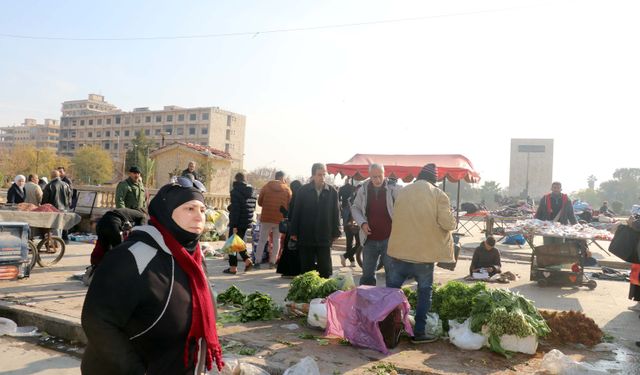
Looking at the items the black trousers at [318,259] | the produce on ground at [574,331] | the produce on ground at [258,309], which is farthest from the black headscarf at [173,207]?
the black trousers at [318,259]

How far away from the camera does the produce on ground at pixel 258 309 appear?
6328mm

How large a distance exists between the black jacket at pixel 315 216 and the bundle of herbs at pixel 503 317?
300 cm

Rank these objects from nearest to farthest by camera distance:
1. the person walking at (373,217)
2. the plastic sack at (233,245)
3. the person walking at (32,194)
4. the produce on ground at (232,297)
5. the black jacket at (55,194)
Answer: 1. the person walking at (373,217)
2. the produce on ground at (232,297)
3. the plastic sack at (233,245)
4. the black jacket at (55,194)
5. the person walking at (32,194)

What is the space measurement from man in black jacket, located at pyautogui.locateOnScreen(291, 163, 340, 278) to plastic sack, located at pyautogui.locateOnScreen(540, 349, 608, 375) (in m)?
3.97

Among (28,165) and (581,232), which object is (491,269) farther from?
(28,165)

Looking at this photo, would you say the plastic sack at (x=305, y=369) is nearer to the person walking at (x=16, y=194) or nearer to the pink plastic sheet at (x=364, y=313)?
the pink plastic sheet at (x=364, y=313)

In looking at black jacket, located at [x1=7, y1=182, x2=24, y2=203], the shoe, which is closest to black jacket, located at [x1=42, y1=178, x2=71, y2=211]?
black jacket, located at [x1=7, y1=182, x2=24, y2=203]

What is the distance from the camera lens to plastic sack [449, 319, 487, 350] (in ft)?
17.3

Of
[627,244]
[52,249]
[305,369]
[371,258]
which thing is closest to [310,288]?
[371,258]

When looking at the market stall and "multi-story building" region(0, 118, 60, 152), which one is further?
"multi-story building" region(0, 118, 60, 152)

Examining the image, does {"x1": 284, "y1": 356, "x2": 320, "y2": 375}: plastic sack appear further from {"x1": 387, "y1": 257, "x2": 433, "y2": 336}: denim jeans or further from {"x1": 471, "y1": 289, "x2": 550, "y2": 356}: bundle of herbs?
{"x1": 471, "y1": 289, "x2": 550, "y2": 356}: bundle of herbs

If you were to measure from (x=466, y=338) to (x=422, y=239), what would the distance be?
3.59ft

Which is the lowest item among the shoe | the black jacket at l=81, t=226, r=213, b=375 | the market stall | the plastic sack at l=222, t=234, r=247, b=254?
the shoe

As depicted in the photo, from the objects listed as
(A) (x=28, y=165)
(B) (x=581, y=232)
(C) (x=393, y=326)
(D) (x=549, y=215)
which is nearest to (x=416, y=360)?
(C) (x=393, y=326)
